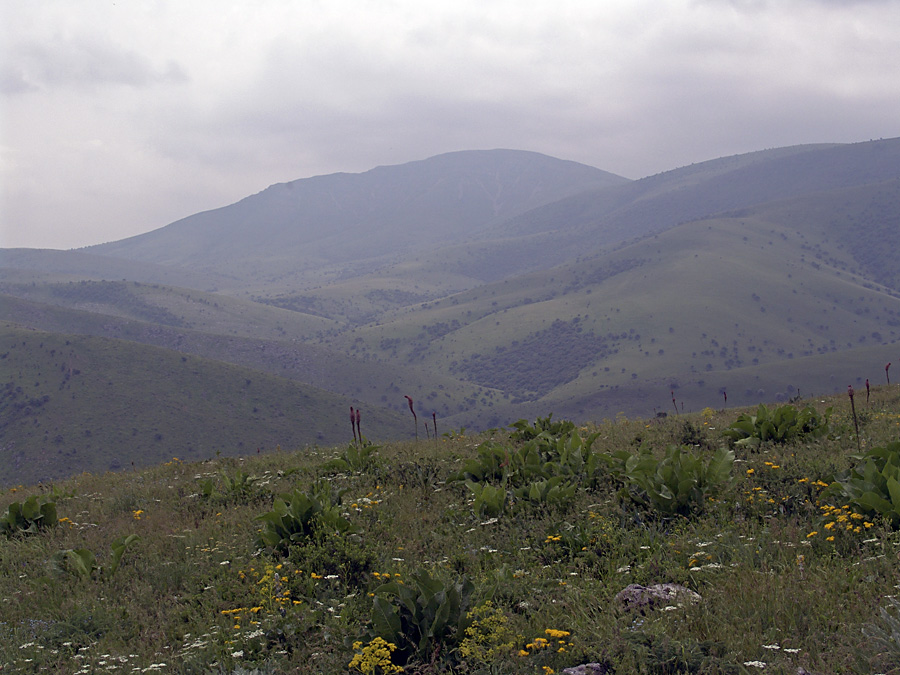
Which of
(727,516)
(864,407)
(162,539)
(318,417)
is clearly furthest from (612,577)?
(318,417)

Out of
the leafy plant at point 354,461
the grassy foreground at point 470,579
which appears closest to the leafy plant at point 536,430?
the grassy foreground at point 470,579

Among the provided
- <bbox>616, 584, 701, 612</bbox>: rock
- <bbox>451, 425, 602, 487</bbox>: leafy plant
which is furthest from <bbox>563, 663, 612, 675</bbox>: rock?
<bbox>451, 425, 602, 487</bbox>: leafy plant

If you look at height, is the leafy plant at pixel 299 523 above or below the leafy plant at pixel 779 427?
above

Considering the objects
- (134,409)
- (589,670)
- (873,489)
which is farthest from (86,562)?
(134,409)

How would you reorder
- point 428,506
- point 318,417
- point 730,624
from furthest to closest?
1. point 318,417
2. point 428,506
3. point 730,624

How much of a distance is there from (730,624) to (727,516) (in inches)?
98.5

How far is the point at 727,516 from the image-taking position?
279 inches

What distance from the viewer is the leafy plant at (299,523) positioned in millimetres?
7293

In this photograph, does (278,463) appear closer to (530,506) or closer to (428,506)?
(428,506)

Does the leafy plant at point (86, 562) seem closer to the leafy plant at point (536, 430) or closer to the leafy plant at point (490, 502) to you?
the leafy plant at point (490, 502)

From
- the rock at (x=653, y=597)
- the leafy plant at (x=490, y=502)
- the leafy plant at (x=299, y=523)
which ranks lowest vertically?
the rock at (x=653, y=597)

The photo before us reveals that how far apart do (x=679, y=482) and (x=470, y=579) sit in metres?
2.91

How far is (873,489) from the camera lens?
640cm

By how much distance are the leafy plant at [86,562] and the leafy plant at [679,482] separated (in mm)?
5813
